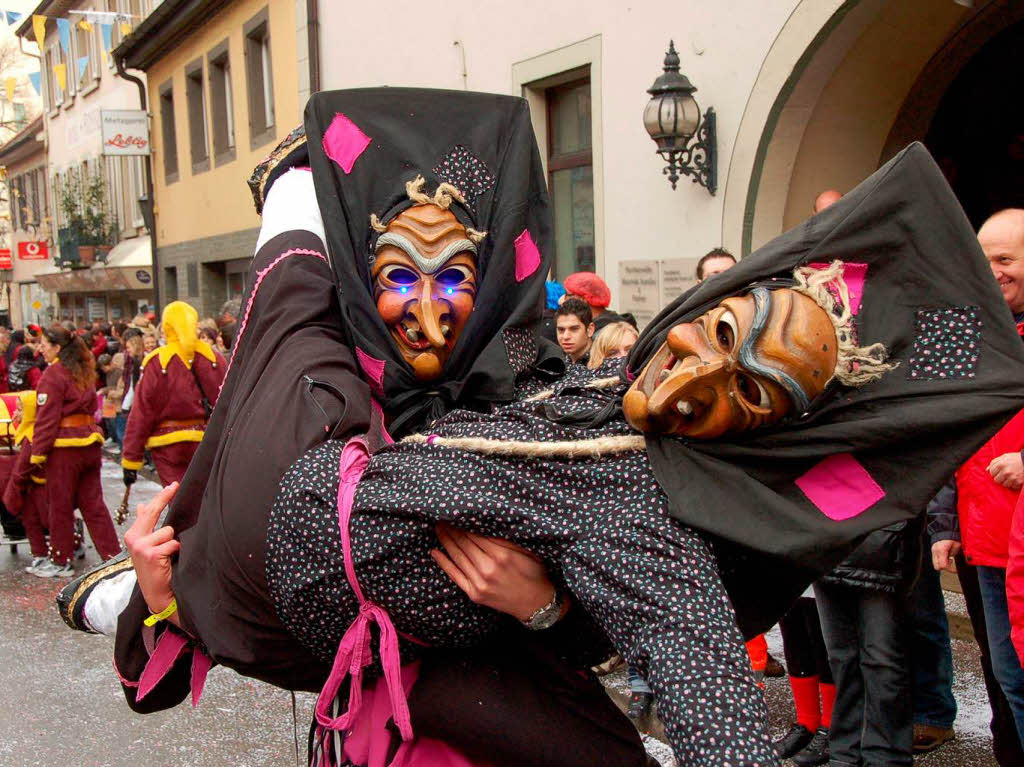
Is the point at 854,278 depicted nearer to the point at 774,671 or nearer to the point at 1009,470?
the point at 1009,470

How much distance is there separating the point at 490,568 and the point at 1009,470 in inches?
87.6

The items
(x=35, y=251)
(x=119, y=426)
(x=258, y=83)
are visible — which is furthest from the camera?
(x=35, y=251)

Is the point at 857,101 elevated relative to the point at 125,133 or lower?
lower

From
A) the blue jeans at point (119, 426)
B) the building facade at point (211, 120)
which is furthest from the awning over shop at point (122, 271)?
the blue jeans at point (119, 426)

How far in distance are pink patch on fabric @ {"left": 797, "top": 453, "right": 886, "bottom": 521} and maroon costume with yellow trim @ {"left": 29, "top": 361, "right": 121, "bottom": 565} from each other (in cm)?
664

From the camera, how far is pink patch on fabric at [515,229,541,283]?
6.70ft

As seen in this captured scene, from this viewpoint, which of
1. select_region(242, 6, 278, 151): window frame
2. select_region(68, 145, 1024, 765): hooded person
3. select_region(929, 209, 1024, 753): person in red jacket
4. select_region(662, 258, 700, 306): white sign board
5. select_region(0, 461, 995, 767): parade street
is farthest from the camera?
select_region(242, 6, 278, 151): window frame

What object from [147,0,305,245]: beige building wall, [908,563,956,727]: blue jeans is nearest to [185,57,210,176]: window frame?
[147,0,305,245]: beige building wall

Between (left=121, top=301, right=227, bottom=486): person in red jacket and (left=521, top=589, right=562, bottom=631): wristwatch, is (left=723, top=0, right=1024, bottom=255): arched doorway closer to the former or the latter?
(left=121, top=301, right=227, bottom=486): person in red jacket

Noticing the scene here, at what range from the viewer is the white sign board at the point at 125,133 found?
17688mm

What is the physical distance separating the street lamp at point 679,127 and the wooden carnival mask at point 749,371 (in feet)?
17.4

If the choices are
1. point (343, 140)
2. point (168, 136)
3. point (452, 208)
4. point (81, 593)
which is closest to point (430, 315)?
point (452, 208)

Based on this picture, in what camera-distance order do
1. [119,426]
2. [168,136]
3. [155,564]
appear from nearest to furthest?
[155,564], [119,426], [168,136]

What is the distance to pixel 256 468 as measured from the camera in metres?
1.60
